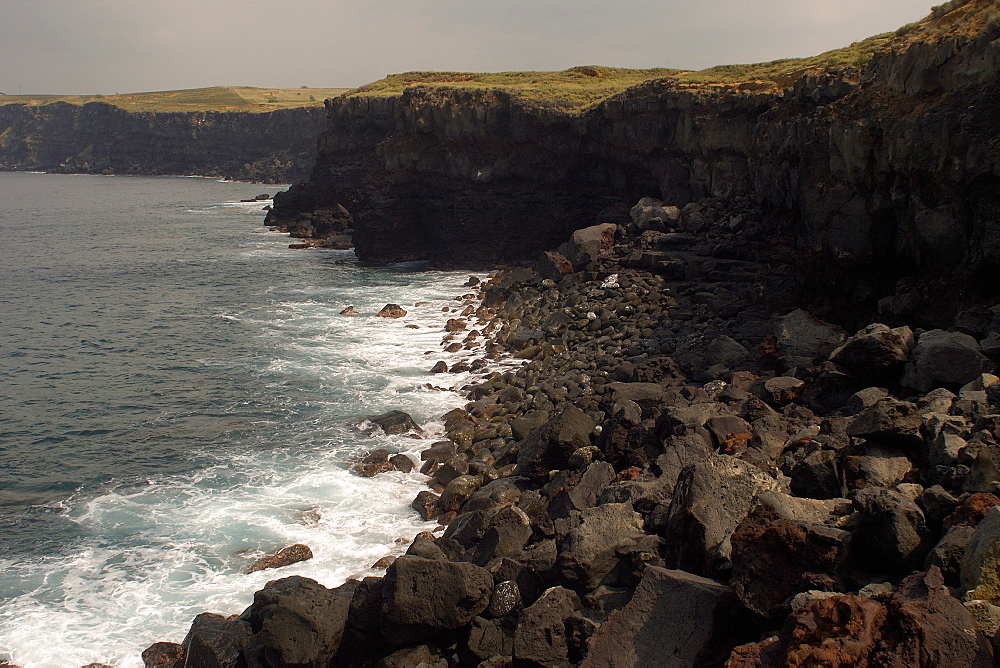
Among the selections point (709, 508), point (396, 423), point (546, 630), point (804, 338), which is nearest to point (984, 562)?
point (709, 508)

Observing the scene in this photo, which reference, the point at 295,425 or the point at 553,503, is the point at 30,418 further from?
the point at 553,503

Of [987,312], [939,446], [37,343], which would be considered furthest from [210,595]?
[37,343]

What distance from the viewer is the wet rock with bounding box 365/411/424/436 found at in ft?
76.3

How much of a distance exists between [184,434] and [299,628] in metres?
14.6

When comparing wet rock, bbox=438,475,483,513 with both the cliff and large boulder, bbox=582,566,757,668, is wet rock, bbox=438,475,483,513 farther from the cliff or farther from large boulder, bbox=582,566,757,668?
the cliff

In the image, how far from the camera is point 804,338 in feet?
66.4

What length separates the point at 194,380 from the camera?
94.3ft

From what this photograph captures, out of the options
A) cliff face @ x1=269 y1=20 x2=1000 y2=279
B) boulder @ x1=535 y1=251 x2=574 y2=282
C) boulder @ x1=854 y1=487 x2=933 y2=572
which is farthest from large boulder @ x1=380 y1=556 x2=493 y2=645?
boulder @ x1=535 y1=251 x2=574 y2=282

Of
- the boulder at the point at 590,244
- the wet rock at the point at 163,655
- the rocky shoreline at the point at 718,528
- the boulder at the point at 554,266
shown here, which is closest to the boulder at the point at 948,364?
the rocky shoreline at the point at 718,528

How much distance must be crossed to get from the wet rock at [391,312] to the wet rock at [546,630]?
2842 centimetres

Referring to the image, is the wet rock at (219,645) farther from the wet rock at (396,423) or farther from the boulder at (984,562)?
the wet rock at (396,423)

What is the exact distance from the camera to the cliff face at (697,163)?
1864cm

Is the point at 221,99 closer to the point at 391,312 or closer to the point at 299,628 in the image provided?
the point at 391,312

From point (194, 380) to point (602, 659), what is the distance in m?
24.1
